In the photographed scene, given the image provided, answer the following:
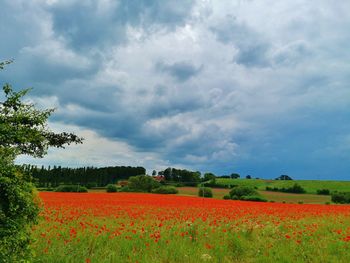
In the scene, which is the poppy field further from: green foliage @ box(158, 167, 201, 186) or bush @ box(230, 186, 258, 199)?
green foliage @ box(158, 167, 201, 186)

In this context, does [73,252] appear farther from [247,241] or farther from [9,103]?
[247,241]

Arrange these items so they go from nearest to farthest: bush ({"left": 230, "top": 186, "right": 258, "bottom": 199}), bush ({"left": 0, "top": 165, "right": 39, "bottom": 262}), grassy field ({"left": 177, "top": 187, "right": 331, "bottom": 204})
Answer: bush ({"left": 0, "top": 165, "right": 39, "bottom": 262}), bush ({"left": 230, "top": 186, "right": 258, "bottom": 199}), grassy field ({"left": 177, "top": 187, "right": 331, "bottom": 204})

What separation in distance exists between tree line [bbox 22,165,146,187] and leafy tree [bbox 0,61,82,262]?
89658mm

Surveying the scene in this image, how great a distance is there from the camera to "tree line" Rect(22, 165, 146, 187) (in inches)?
3875

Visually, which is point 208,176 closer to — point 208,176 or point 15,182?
point 208,176

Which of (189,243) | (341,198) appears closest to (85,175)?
(341,198)

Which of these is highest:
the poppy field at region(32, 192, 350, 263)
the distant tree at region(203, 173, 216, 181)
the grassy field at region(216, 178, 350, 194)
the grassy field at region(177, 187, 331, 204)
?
the distant tree at region(203, 173, 216, 181)

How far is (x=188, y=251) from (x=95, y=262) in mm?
2999

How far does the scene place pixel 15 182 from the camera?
22.5ft

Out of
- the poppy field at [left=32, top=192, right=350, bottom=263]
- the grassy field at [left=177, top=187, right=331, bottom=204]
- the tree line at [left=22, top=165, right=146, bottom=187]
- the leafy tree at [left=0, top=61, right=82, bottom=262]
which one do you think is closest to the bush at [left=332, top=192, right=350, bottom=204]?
the grassy field at [left=177, top=187, right=331, bottom=204]

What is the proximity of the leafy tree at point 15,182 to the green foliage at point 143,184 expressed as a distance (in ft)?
210

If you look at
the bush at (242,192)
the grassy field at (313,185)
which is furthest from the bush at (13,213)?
the grassy field at (313,185)

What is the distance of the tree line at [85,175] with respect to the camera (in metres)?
98.4

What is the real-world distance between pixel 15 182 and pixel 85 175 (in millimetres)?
101335
